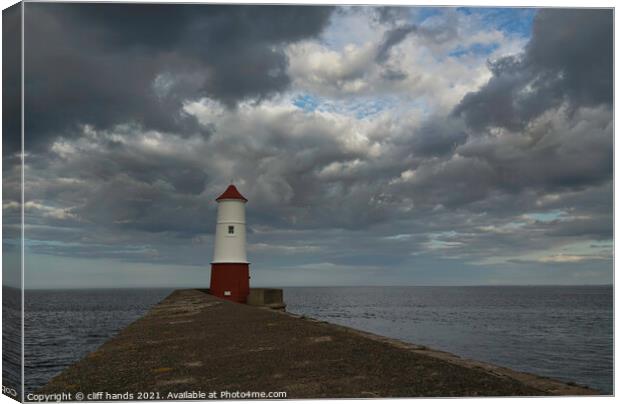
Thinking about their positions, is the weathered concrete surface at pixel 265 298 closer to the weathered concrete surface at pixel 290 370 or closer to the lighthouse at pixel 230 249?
the lighthouse at pixel 230 249

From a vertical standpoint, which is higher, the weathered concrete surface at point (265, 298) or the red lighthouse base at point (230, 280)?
the red lighthouse base at point (230, 280)

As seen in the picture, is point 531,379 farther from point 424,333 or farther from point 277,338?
point 424,333

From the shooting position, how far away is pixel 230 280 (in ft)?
81.4

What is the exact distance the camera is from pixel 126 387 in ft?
29.2

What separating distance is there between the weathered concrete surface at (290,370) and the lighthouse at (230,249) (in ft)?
39.3

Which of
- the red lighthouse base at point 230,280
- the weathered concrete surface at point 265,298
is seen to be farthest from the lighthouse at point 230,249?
the weathered concrete surface at point 265,298

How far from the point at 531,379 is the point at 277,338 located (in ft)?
16.1

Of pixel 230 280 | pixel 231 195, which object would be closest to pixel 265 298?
pixel 230 280

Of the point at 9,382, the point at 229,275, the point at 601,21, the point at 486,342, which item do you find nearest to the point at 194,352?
the point at 9,382

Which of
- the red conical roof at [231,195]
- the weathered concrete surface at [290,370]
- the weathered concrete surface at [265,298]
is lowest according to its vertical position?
the weathered concrete surface at [265,298]

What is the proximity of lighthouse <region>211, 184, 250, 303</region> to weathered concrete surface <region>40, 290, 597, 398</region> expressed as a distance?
12.0 m

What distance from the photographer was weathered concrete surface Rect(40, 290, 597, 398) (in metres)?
8.45

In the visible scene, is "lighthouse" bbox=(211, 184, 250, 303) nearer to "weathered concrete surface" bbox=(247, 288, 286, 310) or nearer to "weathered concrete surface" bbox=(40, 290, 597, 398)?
"weathered concrete surface" bbox=(247, 288, 286, 310)

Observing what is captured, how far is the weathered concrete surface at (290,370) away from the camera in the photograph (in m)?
8.45
